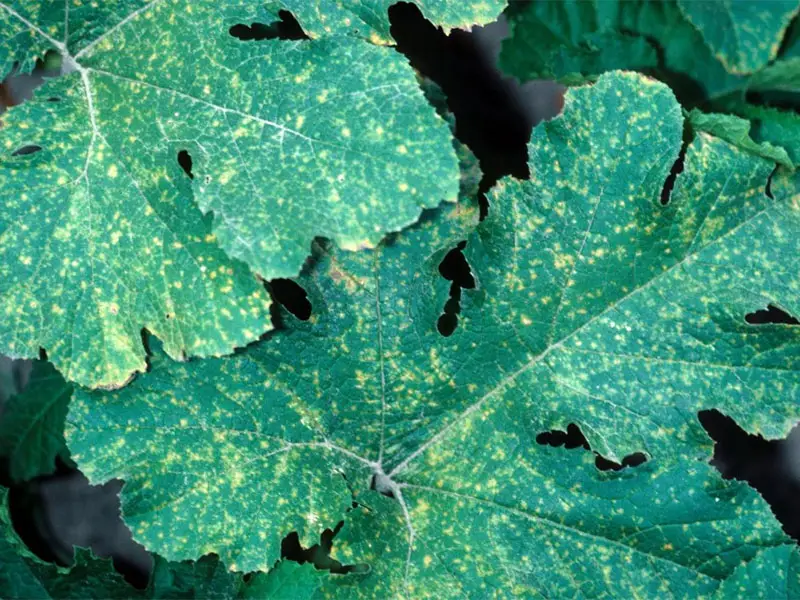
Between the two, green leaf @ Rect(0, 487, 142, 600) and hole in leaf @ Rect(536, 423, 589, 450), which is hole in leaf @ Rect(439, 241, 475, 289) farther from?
green leaf @ Rect(0, 487, 142, 600)

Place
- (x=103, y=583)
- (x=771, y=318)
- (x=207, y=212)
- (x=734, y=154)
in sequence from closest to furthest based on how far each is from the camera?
(x=207, y=212) < (x=734, y=154) < (x=103, y=583) < (x=771, y=318)

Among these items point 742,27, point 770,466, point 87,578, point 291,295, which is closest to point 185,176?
point 291,295

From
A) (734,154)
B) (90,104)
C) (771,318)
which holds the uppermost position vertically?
(90,104)

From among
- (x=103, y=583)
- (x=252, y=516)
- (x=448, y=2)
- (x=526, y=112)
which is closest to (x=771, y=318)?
(x=526, y=112)

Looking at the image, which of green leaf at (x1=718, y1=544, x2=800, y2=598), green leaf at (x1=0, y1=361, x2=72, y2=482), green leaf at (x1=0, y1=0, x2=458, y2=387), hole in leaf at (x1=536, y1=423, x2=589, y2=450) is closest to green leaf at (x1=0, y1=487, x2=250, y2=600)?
green leaf at (x1=0, y1=361, x2=72, y2=482)

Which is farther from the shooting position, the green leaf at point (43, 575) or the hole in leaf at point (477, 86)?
the hole in leaf at point (477, 86)

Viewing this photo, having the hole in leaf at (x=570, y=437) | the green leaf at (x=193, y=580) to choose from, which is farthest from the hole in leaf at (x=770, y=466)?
the green leaf at (x=193, y=580)

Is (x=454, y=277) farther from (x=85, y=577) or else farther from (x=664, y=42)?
(x=85, y=577)

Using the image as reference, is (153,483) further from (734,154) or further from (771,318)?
(771,318)

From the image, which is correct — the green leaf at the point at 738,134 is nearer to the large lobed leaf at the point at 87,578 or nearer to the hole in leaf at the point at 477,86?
the hole in leaf at the point at 477,86
